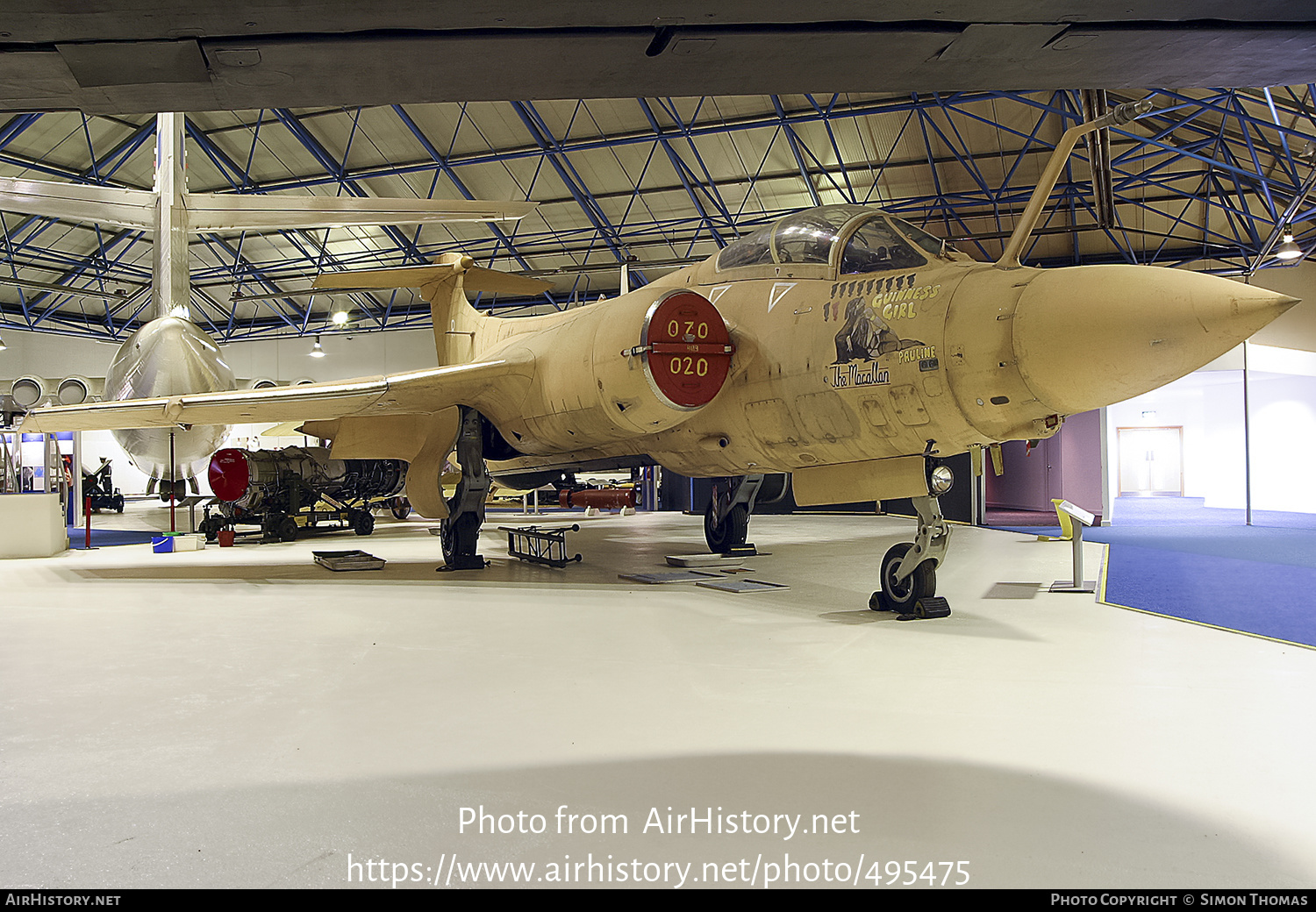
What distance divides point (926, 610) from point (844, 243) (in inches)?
112

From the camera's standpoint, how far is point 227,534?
42.3 ft

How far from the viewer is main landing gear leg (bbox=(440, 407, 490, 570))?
353 inches

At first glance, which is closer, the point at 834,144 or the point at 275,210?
the point at 275,210

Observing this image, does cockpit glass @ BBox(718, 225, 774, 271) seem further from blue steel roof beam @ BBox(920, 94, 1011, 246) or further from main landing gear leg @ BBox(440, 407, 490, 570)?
blue steel roof beam @ BBox(920, 94, 1011, 246)

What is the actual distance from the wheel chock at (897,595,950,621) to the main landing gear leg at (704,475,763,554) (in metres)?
4.32

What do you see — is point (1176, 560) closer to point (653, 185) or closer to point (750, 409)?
point (750, 409)

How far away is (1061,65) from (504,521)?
17.2 meters

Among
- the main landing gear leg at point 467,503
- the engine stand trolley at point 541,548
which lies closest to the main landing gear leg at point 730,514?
the engine stand trolley at point 541,548

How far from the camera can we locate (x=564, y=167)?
20266mm

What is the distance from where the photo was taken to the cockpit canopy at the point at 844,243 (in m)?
5.70

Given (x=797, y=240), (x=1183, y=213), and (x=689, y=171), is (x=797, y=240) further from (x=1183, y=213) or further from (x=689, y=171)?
(x=1183, y=213)

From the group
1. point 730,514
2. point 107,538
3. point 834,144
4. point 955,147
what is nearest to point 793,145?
point 834,144

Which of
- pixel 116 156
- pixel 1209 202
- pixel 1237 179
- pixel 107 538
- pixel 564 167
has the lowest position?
pixel 107 538

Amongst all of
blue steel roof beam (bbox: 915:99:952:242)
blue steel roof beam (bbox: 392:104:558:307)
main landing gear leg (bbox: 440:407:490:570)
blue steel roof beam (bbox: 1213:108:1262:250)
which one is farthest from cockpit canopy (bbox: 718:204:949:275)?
blue steel roof beam (bbox: 392:104:558:307)
